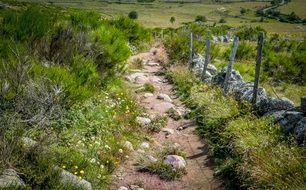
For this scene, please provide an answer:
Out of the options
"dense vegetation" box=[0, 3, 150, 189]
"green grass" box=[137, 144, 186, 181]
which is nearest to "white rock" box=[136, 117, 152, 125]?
"dense vegetation" box=[0, 3, 150, 189]

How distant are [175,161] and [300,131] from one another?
2.51 metres

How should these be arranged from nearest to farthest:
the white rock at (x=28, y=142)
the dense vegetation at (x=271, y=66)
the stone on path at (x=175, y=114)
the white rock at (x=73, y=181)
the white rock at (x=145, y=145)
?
the white rock at (x=73, y=181) → the white rock at (x=28, y=142) → the white rock at (x=145, y=145) → the stone on path at (x=175, y=114) → the dense vegetation at (x=271, y=66)

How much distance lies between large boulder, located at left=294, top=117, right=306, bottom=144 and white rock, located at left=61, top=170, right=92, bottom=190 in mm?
3945

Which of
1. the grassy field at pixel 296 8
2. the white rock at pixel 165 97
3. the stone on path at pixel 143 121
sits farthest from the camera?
the grassy field at pixel 296 8

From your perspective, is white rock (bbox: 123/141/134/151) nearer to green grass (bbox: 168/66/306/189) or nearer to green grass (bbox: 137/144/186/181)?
green grass (bbox: 137/144/186/181)

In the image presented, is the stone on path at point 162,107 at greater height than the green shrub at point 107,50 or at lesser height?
lesser

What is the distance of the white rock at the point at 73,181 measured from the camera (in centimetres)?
560

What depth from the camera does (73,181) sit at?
5719 mm

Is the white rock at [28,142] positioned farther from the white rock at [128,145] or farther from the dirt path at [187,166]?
the white rock at [128,145]

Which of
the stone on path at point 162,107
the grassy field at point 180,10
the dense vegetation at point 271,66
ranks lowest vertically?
the grassy field at point 180,10

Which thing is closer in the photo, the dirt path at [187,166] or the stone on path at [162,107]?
the dirt path at [187,166]

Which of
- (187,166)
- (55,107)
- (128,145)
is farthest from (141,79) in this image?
(55,107)

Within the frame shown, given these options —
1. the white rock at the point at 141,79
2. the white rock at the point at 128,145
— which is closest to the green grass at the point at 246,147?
the white rock at the point at 128,145

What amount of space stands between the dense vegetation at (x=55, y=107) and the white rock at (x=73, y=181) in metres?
0.15
